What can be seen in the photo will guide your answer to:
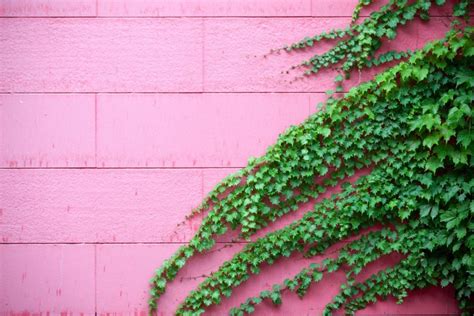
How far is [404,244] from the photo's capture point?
381cm

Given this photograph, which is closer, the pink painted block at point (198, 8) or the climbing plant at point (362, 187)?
the climbing plant at point (362, 187)

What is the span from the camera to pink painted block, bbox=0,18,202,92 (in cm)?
391

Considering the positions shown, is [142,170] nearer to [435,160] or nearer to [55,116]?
[55,116]

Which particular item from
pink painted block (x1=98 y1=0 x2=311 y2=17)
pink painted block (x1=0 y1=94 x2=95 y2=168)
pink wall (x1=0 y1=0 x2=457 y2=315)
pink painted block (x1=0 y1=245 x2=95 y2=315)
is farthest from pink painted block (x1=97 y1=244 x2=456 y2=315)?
pink painted block (x1=98 y1=0 x2=311 y2=17)

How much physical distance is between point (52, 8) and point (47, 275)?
205cm

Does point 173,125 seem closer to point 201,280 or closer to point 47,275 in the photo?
point 201,280

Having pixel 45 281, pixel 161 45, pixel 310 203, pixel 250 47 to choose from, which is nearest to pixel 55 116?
pixel 161 45

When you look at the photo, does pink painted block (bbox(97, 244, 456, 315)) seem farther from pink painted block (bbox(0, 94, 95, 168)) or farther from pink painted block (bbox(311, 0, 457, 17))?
pink painted block (bbox(311, 0, 457, 17))

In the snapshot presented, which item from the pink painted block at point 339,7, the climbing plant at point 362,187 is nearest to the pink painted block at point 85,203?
the climbing plant at point 362,187

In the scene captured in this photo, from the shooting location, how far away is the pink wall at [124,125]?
3.91m

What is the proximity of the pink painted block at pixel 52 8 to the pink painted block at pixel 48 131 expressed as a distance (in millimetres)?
630

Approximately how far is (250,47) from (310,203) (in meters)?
1.29

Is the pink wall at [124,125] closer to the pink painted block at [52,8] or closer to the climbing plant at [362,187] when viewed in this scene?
the pink painted block at [52,8]

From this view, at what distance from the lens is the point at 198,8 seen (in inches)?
154
